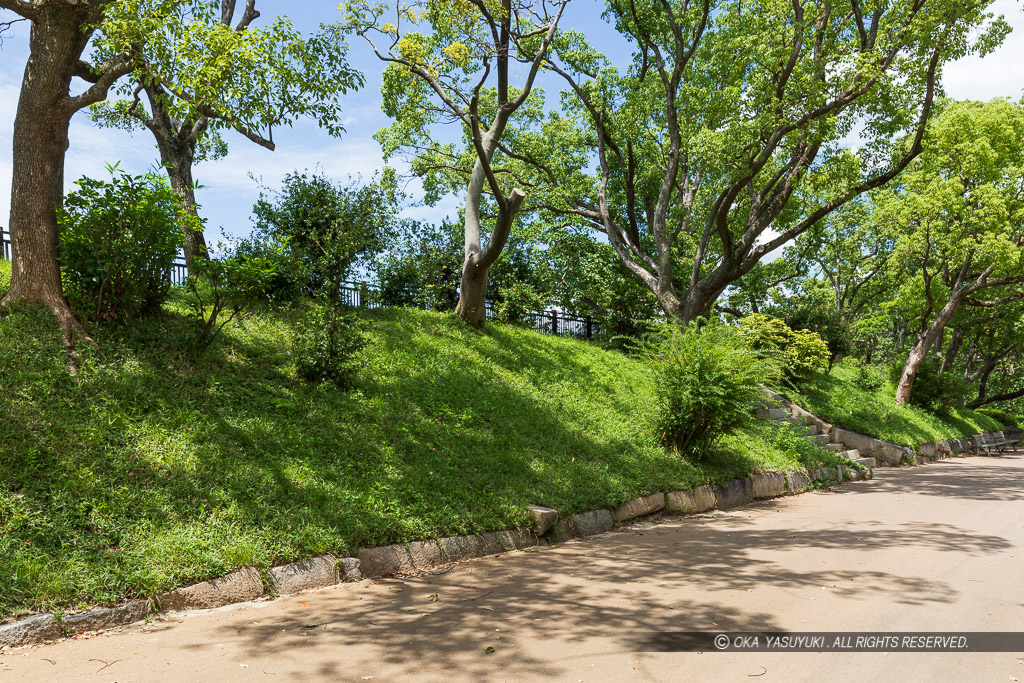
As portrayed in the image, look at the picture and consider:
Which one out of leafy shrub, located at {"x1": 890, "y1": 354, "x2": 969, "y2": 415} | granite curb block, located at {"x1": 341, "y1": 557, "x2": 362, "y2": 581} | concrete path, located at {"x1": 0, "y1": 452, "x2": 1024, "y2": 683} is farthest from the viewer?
leafy shrub, located at {"x1": 890, "y1": 354, "x2": 969, "y2": 415}

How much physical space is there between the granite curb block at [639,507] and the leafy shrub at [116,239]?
6.67 m

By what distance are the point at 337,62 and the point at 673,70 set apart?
11.9 m

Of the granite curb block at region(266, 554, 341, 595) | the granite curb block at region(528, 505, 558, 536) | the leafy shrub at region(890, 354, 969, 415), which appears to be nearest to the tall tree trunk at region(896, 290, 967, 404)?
the leafy shrub at region(890, 354, 969, 415)

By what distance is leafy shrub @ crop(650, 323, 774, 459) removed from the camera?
A: 1021 cm

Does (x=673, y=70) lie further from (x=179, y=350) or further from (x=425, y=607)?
(x=425, y=607)

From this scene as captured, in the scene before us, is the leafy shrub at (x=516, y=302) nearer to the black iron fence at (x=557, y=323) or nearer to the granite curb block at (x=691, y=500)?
the black iron fence at (x=557, y=323)

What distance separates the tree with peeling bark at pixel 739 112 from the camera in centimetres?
1403

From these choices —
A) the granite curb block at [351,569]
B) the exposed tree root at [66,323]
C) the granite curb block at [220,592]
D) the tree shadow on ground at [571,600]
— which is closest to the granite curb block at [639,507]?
the tree shadow on ground at [571,600]

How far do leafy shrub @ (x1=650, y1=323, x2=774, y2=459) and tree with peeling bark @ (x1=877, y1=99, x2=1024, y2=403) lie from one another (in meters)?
13.3

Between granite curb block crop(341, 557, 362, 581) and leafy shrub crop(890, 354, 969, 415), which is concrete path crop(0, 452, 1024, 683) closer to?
granite curb block crop(341, 557, 362, 581)

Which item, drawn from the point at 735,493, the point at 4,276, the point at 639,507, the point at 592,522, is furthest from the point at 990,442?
the point at 4,276

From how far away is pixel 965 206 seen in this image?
20562mm

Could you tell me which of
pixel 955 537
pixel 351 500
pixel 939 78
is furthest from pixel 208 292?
pixel 939 78

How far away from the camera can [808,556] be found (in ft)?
21.5
